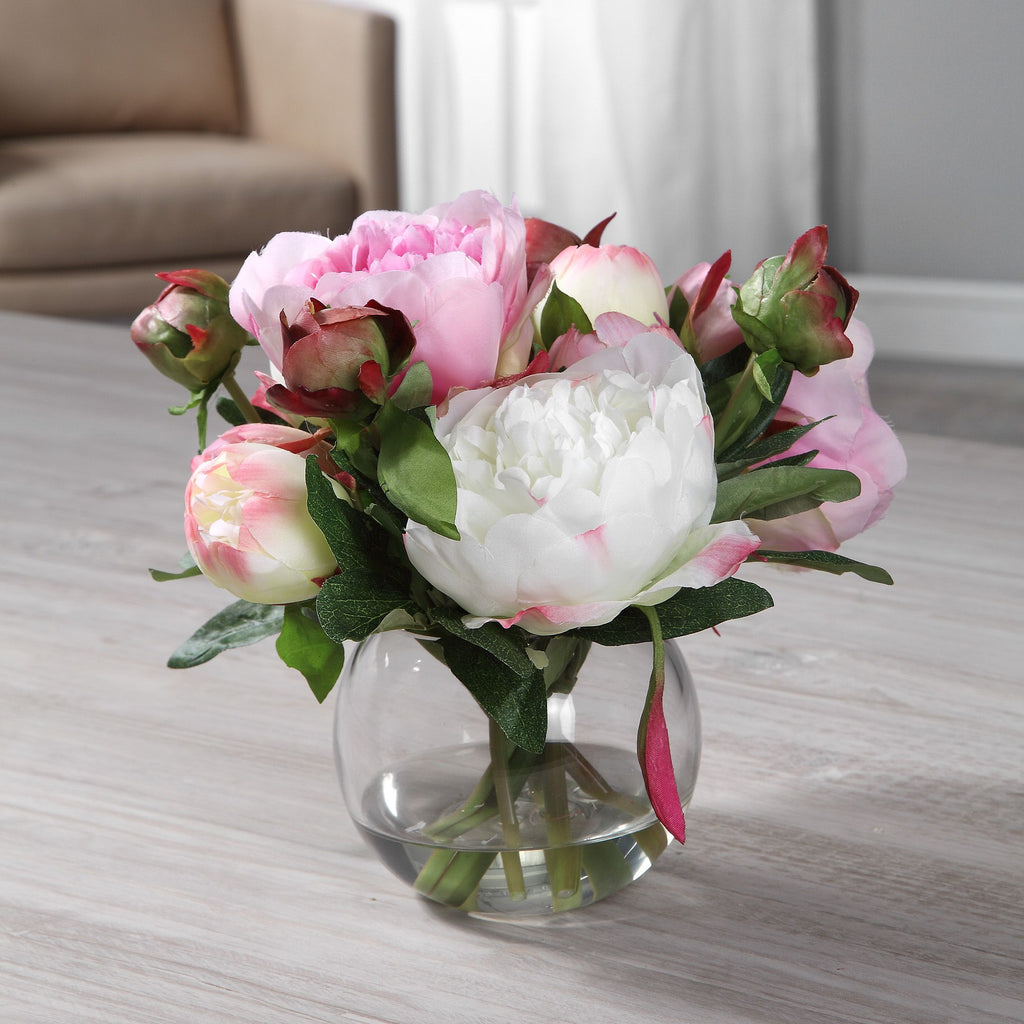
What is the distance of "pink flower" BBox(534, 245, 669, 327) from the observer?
1.40 ft

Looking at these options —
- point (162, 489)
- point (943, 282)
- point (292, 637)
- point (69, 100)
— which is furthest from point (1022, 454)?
point (69, 100)

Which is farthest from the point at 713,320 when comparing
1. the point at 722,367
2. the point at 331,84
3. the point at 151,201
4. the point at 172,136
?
the point at 172,136

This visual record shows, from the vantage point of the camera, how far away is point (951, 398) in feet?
9.87

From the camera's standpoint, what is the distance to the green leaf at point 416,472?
35cm

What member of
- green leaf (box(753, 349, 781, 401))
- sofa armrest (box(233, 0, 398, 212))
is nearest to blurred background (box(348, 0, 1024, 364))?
sofa armrest (box(233, 0, 398, 212))

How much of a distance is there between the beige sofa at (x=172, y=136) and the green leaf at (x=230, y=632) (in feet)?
7.75

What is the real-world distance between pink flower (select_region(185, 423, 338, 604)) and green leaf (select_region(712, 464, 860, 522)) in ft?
0.38

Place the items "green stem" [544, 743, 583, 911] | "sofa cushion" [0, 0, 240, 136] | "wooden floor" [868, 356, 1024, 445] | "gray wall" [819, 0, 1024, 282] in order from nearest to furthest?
"green stem" [544, 743, 583, 911] < "wooden floor" [868, 356, 1024, 445] < "sofa cushion" [0, 0, 240, 136] < "gray wall" [819, 0, 1024, 282]

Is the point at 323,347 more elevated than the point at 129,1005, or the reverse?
the point at 323,347

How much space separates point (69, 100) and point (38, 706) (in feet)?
9.18

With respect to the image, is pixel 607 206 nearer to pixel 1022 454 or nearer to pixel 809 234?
pixel 1022 454

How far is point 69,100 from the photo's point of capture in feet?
10.3

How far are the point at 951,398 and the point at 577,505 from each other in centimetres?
282

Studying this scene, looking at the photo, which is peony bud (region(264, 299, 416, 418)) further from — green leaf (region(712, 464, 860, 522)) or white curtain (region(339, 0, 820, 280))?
white curtain (region(339, 0, 820, 280))
